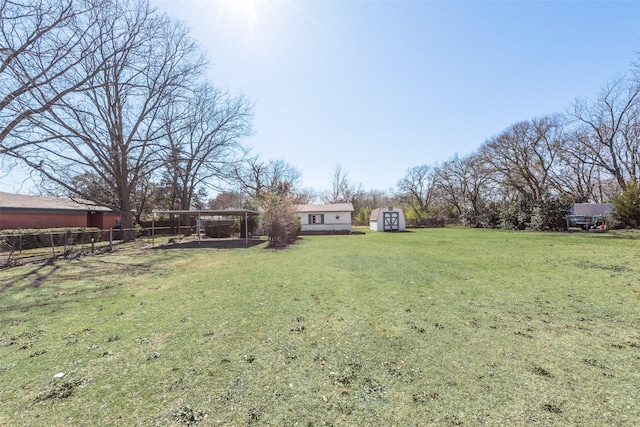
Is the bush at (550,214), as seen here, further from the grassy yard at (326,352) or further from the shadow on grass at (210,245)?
the shadow on grass at (210,245)

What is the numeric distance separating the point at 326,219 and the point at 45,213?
830 inches

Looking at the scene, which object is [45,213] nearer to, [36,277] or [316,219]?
[36,277]

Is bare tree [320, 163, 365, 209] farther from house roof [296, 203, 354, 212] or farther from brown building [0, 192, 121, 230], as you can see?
brown building [0, 192, 121, 230]

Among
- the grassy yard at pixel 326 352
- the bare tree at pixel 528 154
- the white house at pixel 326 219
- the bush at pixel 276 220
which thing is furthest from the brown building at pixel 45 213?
the bare tree at pixel 528 154

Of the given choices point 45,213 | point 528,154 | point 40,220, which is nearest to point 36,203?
point 45,213

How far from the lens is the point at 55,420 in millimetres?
2061

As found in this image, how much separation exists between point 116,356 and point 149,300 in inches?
96.5

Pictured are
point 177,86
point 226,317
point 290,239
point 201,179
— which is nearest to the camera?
point 226,317

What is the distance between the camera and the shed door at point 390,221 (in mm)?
27703

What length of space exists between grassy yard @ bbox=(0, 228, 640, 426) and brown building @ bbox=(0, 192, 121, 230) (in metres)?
16.3

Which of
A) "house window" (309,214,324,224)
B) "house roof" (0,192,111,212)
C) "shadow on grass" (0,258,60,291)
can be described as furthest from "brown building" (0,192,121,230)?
"house window" (309,214,324,224)

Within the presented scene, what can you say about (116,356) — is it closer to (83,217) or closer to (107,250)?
(107,250)

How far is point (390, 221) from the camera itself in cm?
2783

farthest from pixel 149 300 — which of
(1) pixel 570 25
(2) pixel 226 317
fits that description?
(1) pixel 570 25
